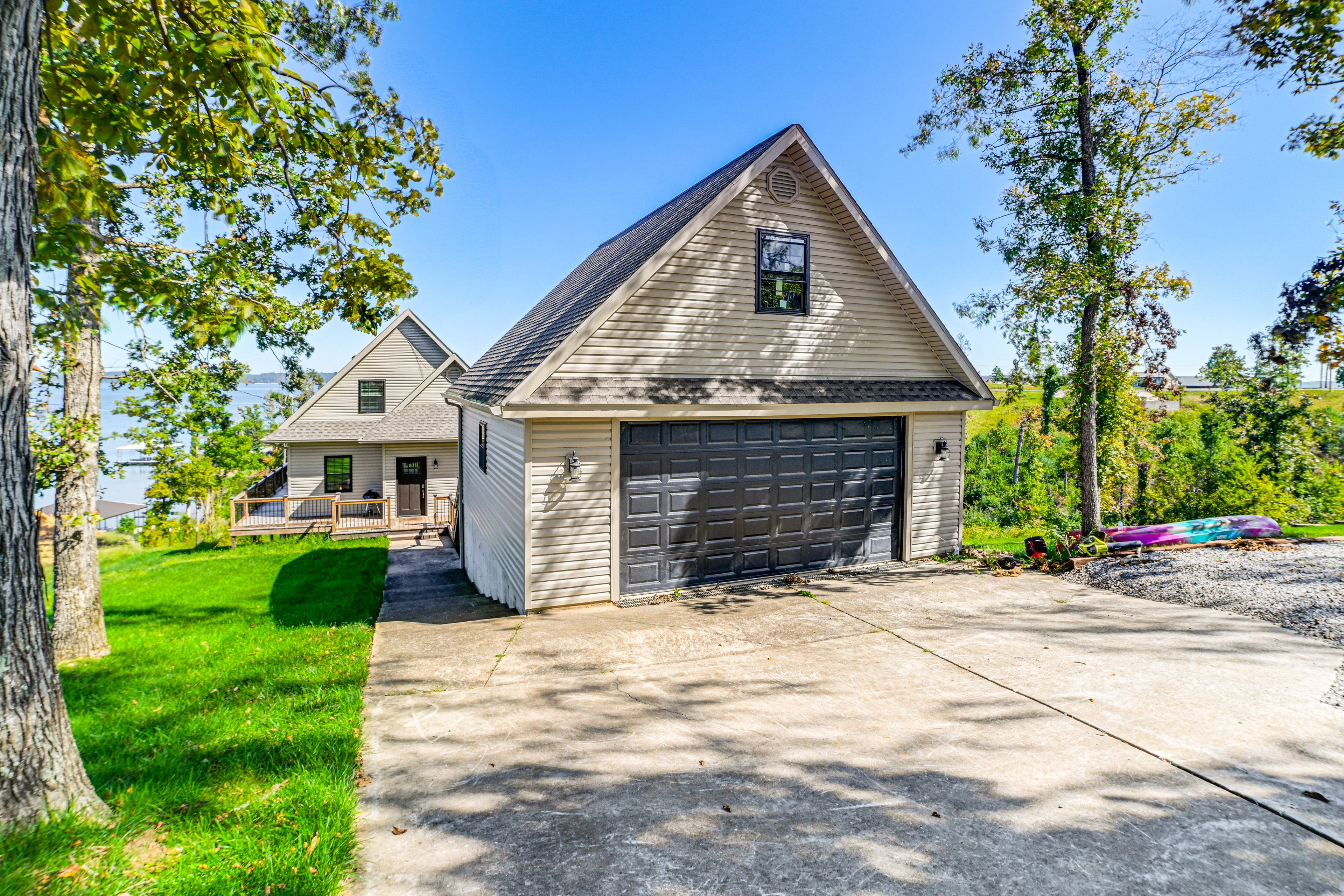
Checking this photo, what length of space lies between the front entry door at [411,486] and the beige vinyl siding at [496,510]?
36.1 feet

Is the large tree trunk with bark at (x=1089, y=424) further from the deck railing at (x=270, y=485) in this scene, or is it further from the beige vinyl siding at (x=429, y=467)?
the deck railing at (x=270, y=485)

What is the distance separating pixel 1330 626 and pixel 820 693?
6.25 meters

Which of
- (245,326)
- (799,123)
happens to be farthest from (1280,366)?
(245,326)

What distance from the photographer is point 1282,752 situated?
14.6 feet

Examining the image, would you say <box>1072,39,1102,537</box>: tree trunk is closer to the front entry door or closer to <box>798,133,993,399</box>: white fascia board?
<box>798,133,993,399</box>: white fascia board

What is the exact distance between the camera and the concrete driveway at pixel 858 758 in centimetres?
329

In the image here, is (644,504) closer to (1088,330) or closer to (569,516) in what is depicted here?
(569,516)

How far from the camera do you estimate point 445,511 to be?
77.4ft

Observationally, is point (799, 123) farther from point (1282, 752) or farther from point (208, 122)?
point (1282, 752)

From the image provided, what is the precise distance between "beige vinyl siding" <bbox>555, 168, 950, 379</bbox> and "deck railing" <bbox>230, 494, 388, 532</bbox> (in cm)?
1595

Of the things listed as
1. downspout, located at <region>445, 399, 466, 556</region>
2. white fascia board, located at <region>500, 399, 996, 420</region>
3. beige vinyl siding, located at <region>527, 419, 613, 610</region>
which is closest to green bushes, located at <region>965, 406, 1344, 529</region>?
white fascia board, located at <region>500, 399, 996, 420</region>

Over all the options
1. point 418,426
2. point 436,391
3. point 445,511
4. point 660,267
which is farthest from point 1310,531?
point 436,391

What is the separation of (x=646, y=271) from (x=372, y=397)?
20.1m

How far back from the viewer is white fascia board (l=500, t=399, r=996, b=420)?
8.02 m
